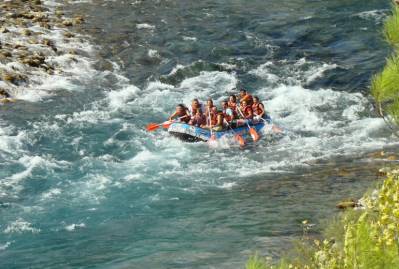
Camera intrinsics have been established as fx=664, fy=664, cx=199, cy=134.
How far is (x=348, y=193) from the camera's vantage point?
40.5ft

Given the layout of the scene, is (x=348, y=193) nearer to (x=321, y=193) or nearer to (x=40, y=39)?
(x=321, y=193)

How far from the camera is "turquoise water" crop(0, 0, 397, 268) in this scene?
36.8 feet

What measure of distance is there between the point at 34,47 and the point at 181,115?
7.23 m

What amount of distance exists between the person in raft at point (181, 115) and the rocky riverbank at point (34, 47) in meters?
4.19

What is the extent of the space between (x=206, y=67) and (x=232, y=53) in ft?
5.15

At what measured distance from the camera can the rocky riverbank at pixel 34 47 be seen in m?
20.0

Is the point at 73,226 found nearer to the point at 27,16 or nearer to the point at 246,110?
the point at 246,110

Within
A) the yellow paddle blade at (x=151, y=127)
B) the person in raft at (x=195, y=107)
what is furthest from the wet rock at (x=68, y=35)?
the yellow paddle blade at (x=151, y=127)

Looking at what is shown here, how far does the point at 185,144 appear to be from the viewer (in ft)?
57.3

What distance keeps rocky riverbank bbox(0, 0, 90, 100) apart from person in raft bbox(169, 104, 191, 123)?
4.19 meters

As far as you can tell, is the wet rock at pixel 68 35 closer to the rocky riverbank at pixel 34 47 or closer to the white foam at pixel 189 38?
the rocky riverbank at pixel 34 47

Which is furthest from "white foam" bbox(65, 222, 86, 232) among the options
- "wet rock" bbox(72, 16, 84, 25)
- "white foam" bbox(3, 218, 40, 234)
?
"wet rock" bbox(72, 16, 84, 25)

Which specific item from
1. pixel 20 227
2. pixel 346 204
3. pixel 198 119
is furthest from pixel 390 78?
pixel 198 119

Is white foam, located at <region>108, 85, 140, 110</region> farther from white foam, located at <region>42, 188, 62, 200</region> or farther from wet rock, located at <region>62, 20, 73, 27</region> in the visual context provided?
wet rock, located at <region>62, 20, 73, 27</region>
